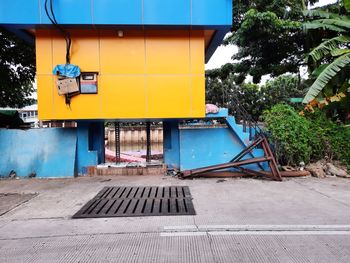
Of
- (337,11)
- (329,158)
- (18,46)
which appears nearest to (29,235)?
(329,158)

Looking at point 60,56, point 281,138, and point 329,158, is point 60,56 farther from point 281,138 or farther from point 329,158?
point 329,158

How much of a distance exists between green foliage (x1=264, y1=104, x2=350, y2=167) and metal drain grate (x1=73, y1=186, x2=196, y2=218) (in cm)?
337

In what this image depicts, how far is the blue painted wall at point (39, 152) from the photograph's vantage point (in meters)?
9.05

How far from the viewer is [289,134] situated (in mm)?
8461

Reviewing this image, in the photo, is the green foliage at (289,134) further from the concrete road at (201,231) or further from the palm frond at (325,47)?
the concrete road at (201,231)

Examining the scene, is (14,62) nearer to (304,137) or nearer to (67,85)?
(67,85)

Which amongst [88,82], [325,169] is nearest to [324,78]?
[325,169]

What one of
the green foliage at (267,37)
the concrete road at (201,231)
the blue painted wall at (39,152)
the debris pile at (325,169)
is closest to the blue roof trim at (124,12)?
the green foliage at (267,37)

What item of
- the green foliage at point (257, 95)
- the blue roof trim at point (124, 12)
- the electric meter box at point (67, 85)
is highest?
the blue roof trim at point (124, 12)

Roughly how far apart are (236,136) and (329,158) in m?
3.02

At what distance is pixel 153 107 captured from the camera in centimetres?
857

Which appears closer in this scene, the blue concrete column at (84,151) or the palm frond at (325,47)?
the palm frond at (325,47)

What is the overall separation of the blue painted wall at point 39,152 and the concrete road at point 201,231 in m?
2.31

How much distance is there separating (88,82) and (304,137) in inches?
257
